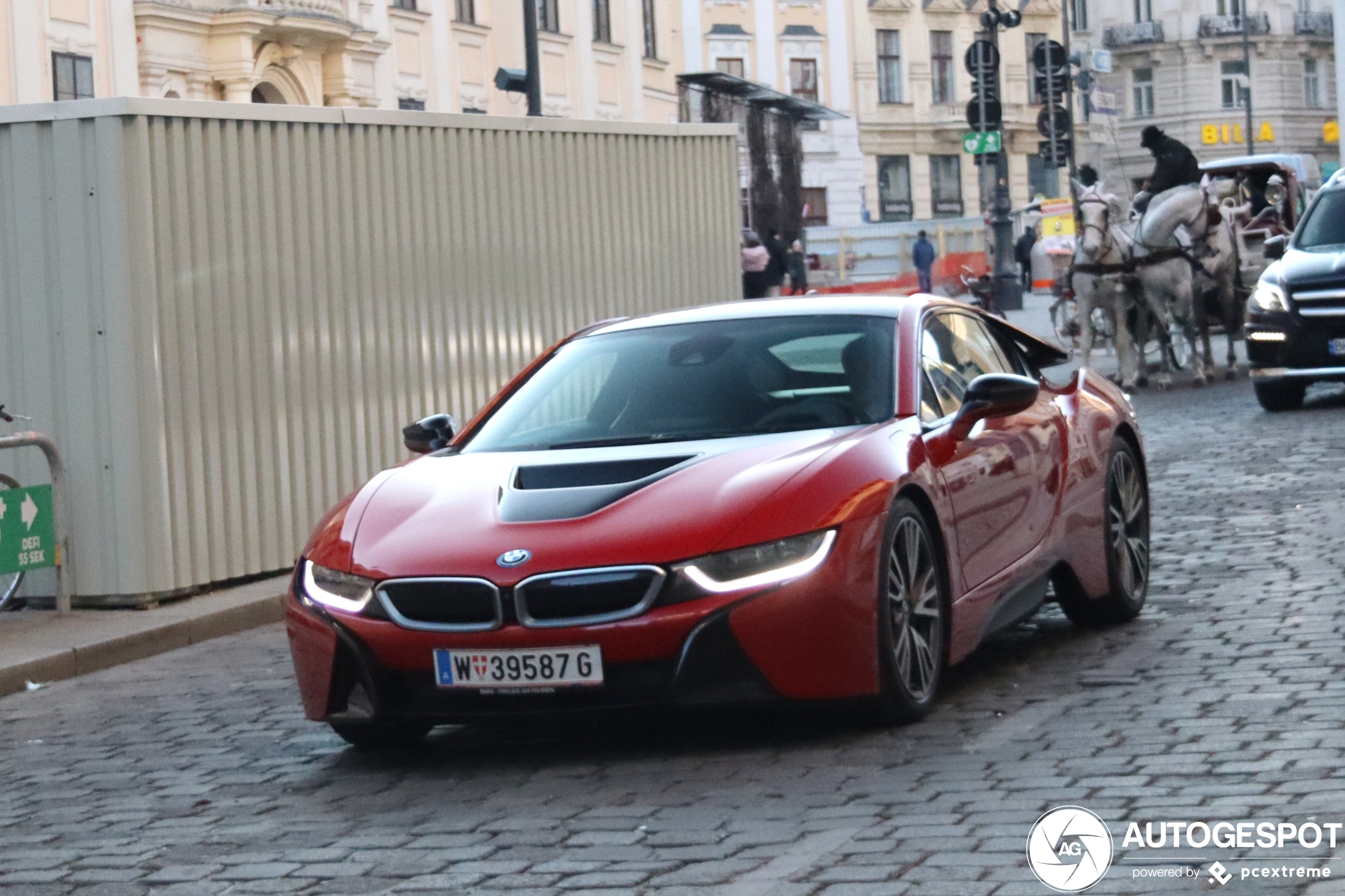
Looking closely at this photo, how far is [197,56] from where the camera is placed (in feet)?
106

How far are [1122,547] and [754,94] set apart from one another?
117ft

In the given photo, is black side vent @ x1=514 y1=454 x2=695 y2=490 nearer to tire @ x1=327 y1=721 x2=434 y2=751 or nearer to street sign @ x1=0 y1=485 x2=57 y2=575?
tire @ x1=327 y1=721 x2=434 y2=751

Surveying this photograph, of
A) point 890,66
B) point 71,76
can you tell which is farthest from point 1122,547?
point 890,66

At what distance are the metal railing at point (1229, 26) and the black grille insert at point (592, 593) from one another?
87.7 meters

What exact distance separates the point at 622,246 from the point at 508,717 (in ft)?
29.3

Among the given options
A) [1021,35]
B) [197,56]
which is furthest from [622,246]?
[1021,35]

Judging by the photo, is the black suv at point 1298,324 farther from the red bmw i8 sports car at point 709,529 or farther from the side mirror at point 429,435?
the side mirror at point 429,435

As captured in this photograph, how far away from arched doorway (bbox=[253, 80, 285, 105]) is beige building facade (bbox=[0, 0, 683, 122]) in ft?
A: 0.08

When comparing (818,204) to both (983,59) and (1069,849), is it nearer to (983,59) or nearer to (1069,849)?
(983,59)

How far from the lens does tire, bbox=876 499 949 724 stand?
21.4ft

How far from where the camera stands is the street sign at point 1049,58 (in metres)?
37.5

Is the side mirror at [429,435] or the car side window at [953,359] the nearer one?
the car side window at [953,359]

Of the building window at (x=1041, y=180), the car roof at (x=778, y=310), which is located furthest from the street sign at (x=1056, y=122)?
the building window at (x=1041, y=180)

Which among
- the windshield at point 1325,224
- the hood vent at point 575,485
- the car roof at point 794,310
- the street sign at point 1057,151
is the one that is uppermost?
the street sign at point 1057,151
